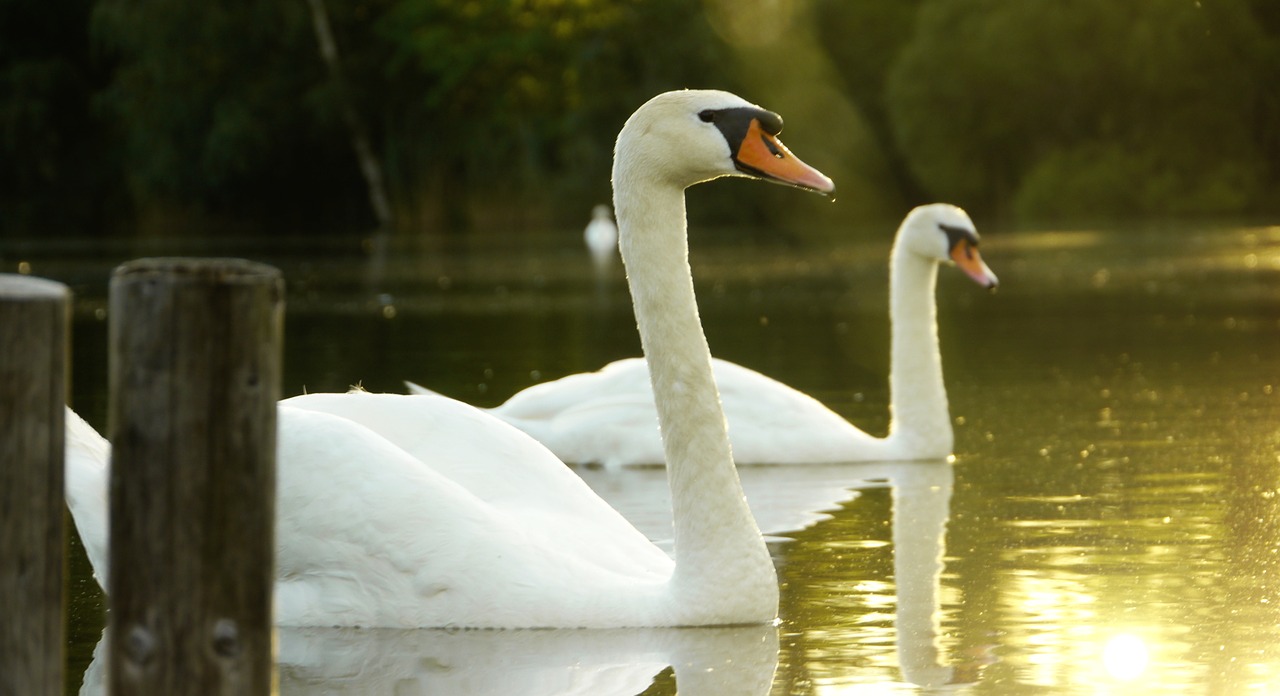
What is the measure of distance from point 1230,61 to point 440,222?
1844 cm

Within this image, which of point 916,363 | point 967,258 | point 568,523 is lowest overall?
point 568,523

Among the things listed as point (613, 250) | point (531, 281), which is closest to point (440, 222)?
point (613, 250)

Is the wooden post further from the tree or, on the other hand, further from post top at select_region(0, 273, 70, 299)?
the tree

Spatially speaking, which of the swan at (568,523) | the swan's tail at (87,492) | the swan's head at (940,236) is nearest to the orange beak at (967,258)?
the swan's head at (940,236)

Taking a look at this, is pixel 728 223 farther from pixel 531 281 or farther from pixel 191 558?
pixel 191 558

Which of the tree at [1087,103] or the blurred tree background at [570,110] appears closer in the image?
the blurred tree background at [570,110]

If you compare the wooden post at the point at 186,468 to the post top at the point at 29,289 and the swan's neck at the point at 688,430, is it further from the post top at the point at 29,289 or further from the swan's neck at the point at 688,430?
the swan's neck at the point at 688,430

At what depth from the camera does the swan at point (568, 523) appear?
17.9 feet

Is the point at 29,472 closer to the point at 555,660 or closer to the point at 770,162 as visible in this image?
the point at 555,660

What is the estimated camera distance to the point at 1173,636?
18.0 ft

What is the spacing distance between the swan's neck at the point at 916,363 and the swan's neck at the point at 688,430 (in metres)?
4.17

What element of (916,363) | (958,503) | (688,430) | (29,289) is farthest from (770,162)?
(916,363)

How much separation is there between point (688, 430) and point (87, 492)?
1640 millimetres

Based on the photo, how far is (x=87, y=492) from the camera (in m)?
5.71
